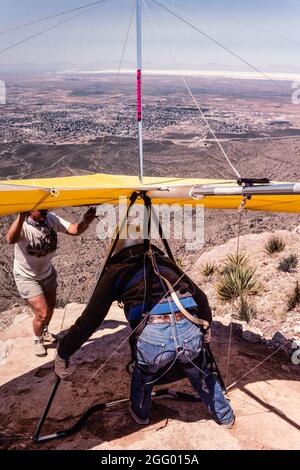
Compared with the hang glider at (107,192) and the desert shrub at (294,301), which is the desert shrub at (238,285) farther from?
the hang glider at (107,192)

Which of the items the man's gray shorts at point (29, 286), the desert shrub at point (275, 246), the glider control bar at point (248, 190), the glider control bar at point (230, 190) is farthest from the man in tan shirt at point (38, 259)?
the desert shrub at point (275, 246)

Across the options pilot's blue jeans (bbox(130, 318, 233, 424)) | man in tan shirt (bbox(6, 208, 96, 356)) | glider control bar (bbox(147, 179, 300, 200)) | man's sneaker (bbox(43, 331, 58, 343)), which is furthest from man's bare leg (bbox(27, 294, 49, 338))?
glider control bar (bbox(147, 179, 300, 200))

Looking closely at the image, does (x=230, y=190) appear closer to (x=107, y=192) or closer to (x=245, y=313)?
(x=107, y=192)

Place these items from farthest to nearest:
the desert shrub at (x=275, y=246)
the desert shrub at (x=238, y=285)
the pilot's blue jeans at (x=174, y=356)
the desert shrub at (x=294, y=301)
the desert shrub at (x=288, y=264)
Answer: the desert shrub at (x=275, y=246)
the desert shrub at (x=288, y=264)
the desert shrub at (x=238, y=285)
the desert shrub at (x=294, y=301)
the pilot's blue jeans at (x=174, y=356)

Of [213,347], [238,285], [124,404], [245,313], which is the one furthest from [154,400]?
[238,285]

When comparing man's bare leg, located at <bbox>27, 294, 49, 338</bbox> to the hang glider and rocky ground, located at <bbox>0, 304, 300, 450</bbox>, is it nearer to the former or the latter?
rocky ground, located at <bbox>0, 304, 300, 450</bbox>

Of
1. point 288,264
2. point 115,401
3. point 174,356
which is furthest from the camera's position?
point 288,264
